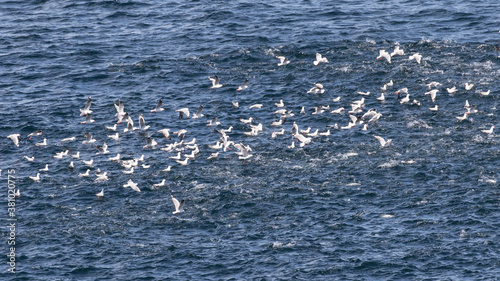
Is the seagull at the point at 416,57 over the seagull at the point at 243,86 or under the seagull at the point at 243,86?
over

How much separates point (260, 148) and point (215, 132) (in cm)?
568

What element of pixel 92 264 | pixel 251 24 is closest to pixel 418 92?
pixel 251 24

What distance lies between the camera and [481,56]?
8612 centimetres

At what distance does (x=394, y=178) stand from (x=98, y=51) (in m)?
44.0

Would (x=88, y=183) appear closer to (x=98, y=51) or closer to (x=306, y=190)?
(x=306, y=190)

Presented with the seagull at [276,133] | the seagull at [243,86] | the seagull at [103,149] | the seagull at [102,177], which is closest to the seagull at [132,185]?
the seagull at [102,177]

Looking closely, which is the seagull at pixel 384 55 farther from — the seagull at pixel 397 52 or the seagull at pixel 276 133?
the seagull at pixel 276 133

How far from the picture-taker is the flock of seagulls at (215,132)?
7019 centimetres

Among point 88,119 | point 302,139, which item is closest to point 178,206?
point 302,139

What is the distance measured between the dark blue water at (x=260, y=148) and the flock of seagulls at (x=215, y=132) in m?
0.50

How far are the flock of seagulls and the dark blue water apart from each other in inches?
19.6

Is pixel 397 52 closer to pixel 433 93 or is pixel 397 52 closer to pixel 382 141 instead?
pixel 433 93

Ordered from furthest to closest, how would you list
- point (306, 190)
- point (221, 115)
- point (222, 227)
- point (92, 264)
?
1. point (221, 115)
2. point (306, 190)
3. point (222, 227)
4. point (92, 264)

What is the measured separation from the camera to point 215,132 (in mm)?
75750
